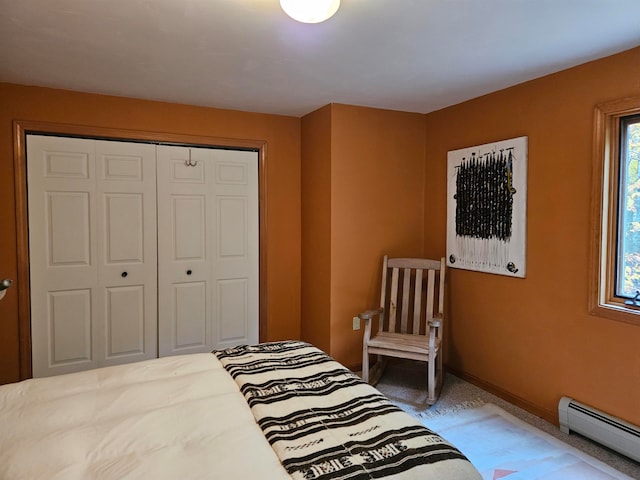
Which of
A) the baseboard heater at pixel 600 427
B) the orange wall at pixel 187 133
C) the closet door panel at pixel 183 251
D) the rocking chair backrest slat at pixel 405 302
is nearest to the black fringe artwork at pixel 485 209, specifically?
the rocking chair backrest slat at pixel 405 302

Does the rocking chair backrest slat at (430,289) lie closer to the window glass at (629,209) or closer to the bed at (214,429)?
the window glass at (629,209)

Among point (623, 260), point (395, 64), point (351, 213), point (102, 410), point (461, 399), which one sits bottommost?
point (461, 399)

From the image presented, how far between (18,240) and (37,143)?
711 mm

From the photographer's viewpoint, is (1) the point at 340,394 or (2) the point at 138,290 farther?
(2) the point at 138,290

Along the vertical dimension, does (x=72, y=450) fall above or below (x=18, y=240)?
below

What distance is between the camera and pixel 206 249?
369 cm

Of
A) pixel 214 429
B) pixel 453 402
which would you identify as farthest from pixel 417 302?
pixel 214 429

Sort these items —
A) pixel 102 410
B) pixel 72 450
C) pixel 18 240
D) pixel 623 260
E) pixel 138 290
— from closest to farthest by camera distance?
pixel 72 450, pixel 102 410, pixel 623 260, pixel 18 240, pixel 138 290

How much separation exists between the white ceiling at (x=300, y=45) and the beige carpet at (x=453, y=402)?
226 centimetres

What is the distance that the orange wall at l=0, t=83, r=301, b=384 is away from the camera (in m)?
3.00

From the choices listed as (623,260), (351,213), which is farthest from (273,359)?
(623,260)

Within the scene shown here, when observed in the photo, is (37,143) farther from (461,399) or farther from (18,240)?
(461,399)

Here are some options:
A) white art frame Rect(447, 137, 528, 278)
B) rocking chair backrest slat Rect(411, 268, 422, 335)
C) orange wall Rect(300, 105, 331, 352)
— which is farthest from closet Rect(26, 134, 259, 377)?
white art frame Rect(447, 137, 528, 278)

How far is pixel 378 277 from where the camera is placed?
3.72 meters
